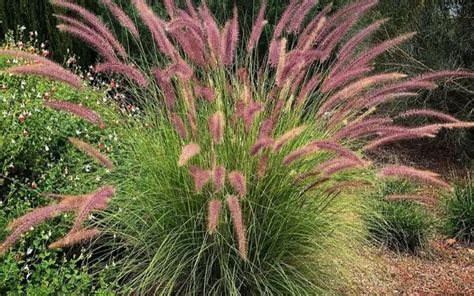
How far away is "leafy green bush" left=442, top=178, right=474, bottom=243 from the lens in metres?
5.82

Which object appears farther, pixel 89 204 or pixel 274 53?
pixel 274 53

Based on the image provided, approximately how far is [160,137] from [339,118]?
1.06 m

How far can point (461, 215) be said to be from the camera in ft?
19.3

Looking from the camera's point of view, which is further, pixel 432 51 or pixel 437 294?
pixel 432 51

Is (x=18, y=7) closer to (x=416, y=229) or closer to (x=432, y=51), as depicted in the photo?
(x=416, y=229)

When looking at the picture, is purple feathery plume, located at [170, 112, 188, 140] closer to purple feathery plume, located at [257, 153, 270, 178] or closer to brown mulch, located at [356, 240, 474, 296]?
purple feathery plume, located at [257, 153, 270, 178]

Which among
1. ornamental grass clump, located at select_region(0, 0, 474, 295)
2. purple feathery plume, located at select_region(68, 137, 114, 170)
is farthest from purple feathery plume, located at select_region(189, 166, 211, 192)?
purple feathery plume, located at select_region(68, 137, 114, 170)

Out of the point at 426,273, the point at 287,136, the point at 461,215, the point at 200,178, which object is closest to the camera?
the point at 200,178

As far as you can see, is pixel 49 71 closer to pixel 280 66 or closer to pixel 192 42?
pixel 192 42

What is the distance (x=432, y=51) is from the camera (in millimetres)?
9211

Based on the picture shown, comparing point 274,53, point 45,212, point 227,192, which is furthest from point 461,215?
point 45,212

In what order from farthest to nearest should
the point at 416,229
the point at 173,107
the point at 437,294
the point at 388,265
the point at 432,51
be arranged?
the point at 432,51
the point at 416,229
the point at 388,265
the point at 437,294
the point at 173,107

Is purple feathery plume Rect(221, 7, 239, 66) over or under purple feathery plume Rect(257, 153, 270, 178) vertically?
over

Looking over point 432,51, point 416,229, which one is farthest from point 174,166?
point 432,51
